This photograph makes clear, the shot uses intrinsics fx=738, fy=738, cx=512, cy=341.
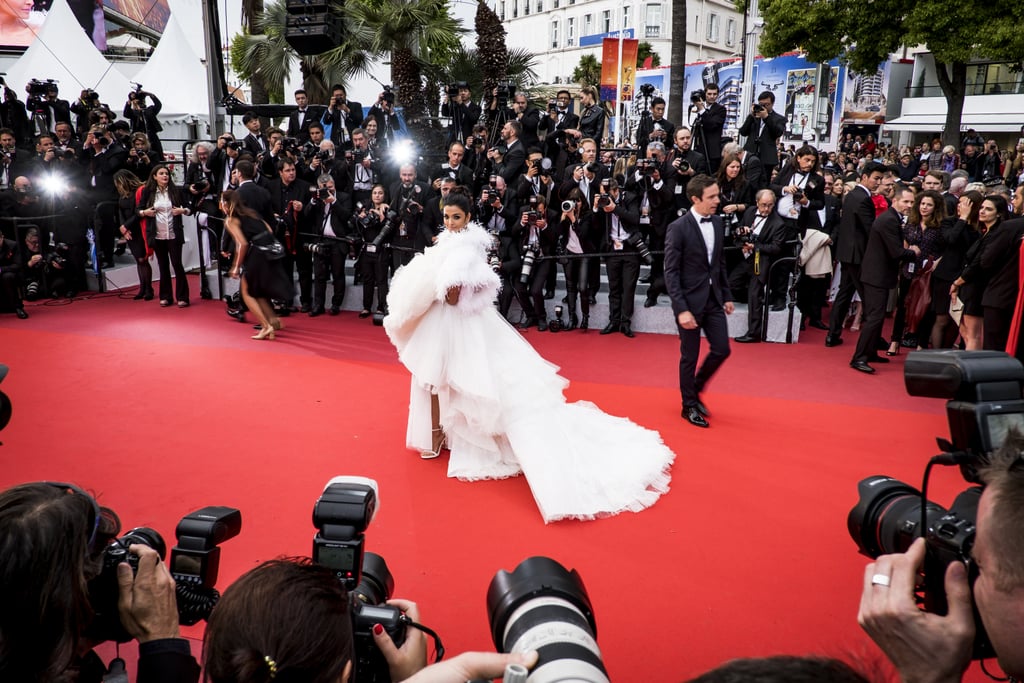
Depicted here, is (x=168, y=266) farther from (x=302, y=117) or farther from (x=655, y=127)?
(x=655, y=127)

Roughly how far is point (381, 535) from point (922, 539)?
284 cm

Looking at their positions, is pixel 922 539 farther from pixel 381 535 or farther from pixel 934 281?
pixel 934 281

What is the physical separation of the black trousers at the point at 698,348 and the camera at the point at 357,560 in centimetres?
380

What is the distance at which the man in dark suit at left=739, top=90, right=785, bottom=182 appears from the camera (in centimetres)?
908

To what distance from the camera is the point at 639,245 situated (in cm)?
776

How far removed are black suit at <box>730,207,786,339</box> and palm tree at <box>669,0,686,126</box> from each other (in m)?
6.03

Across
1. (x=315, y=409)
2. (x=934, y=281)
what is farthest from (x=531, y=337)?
(x=934, y=281)

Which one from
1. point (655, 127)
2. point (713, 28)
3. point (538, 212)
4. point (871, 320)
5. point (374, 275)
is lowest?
point (871, 320)

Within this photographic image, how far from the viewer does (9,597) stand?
1358 mm

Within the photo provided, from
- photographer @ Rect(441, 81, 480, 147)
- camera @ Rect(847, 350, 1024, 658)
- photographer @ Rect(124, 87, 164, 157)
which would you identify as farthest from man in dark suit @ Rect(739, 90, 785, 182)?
photographer @ Rect(124, 87, 164, 157)

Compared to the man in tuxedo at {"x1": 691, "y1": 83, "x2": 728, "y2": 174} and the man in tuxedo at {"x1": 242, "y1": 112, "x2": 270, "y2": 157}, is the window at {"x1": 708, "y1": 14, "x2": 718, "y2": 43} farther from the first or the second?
the man in tuxedo at {"x1": 242, "y1": 112, "x2": 270, "y2": 157}

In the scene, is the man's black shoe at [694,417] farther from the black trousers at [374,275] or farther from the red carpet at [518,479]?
the black trousers at [374,275]

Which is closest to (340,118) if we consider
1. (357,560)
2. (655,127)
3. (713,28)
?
(655,127)

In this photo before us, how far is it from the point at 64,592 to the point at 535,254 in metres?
6.83
